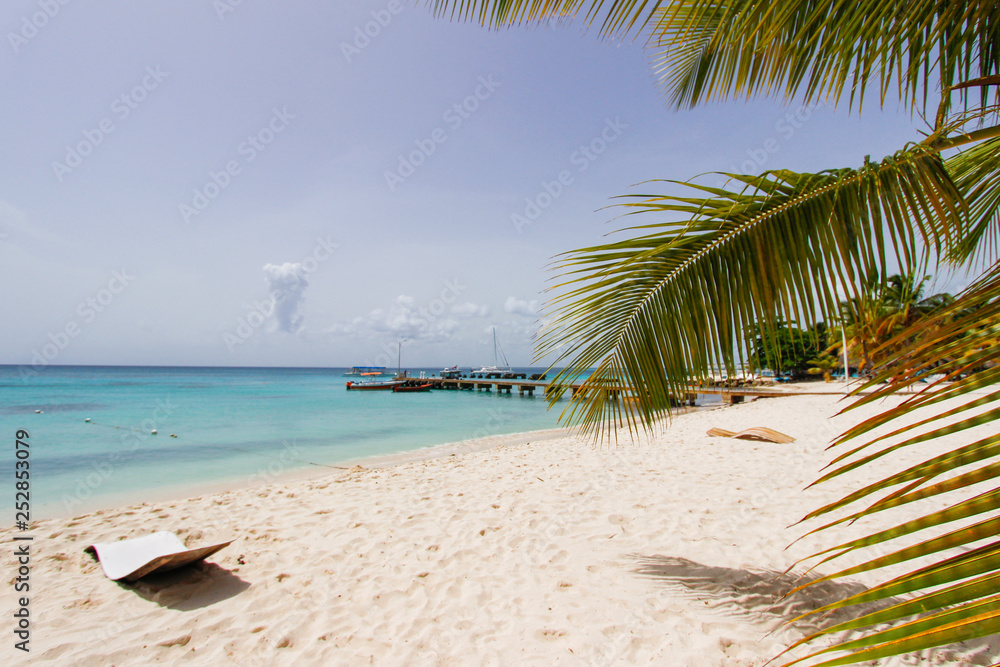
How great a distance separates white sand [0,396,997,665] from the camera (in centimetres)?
297

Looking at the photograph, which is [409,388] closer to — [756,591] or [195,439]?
[195,439]

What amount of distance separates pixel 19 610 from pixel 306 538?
6.89 ft

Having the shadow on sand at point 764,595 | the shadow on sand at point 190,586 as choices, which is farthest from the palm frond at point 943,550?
the shadow on sand at point 190,586

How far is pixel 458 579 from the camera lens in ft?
12.6

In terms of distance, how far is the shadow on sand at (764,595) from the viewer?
2869 millimetres

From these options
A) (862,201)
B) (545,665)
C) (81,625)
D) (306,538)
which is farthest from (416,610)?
(862,201)

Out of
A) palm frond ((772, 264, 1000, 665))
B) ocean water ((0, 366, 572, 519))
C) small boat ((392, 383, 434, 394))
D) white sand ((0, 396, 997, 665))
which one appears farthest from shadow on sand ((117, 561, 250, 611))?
small boat ((392, 383, 434, 394))

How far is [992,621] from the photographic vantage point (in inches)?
29.2

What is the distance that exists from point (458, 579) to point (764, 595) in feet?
7.34

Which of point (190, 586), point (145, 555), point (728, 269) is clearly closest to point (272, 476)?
point (145, 555)

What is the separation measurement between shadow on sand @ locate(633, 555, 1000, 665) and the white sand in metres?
0.02

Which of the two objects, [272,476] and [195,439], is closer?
[272,476]

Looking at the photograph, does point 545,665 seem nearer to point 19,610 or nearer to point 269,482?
point 19,610

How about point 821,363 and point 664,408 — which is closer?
point 664,408
